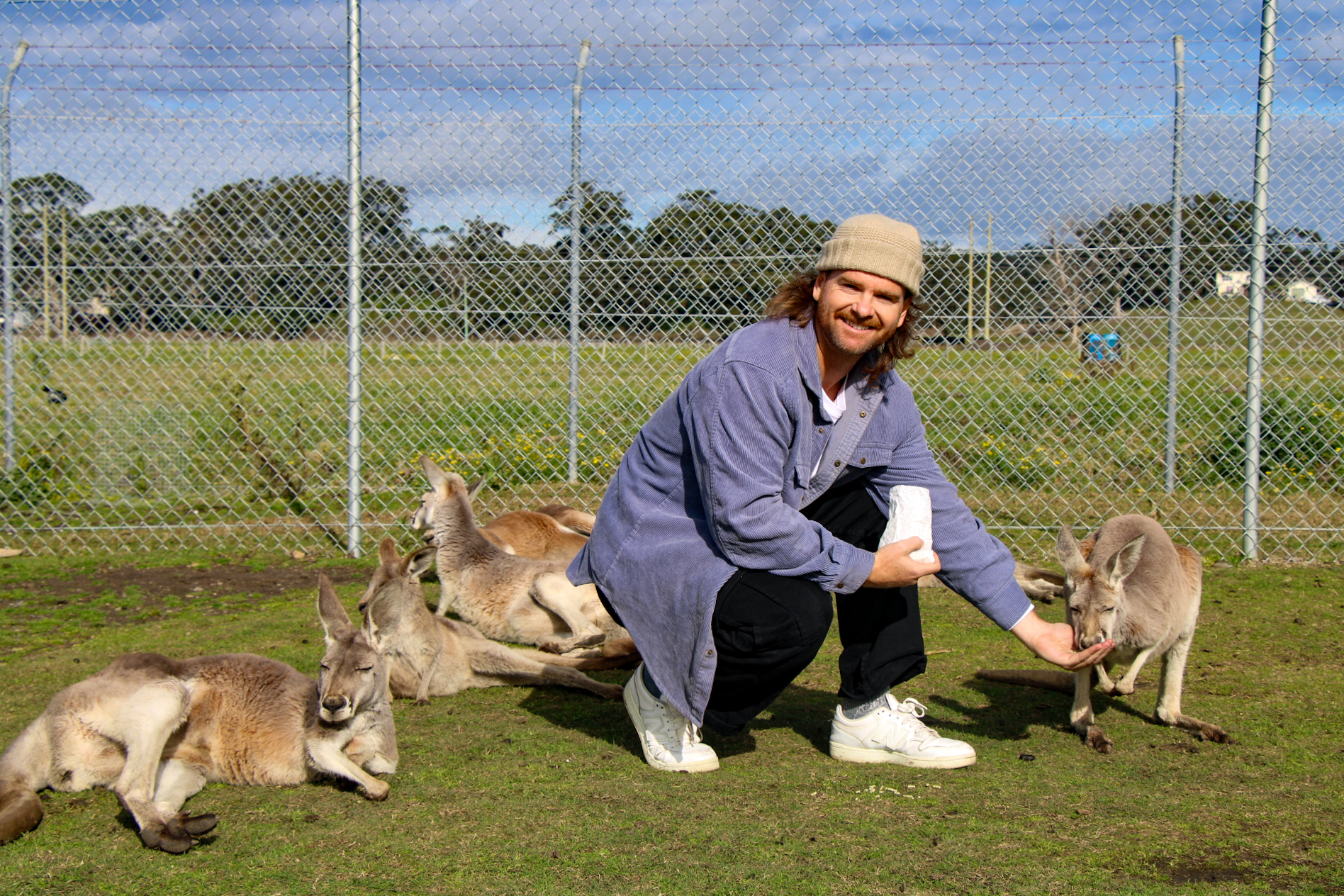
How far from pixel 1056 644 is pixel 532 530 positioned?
324 centimetres

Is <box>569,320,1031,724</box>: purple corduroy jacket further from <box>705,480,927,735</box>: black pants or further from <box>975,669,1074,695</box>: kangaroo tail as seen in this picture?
<box>975,669,1074,695</box>: kangaroo tail

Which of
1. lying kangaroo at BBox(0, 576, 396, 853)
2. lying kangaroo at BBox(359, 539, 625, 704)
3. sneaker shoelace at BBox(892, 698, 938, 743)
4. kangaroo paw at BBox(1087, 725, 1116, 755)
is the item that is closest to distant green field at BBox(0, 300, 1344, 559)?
lying kangaroo at BBox(359, 539, 625, 704)

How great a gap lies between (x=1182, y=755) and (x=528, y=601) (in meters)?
2.87

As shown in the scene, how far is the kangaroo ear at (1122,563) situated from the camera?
3378mm

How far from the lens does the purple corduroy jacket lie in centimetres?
278

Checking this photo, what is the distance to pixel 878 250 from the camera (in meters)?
2.82

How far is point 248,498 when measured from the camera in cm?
666

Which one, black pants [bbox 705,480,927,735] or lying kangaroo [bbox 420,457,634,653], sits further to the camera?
lying kangaroo [bbox 420,457,634,653]

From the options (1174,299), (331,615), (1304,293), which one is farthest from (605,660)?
(1304,293)

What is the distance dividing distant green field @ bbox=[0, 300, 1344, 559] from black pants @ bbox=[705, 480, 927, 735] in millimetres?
3106

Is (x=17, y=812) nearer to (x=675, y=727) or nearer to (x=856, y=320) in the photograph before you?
(x=675, y=727)

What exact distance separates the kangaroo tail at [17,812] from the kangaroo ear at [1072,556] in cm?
303

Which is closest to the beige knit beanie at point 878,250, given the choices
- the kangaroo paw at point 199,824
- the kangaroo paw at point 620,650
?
the kangaroo paw at point 620,650

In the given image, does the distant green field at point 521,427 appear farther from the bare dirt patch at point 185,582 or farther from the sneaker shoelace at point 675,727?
the sneaker shoelace at point 675,727
